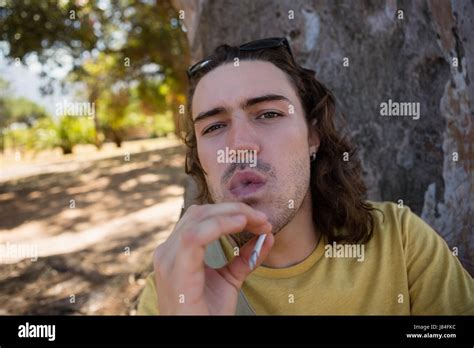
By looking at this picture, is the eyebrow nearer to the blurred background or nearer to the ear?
the ear

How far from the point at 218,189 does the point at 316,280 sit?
414 millimetres

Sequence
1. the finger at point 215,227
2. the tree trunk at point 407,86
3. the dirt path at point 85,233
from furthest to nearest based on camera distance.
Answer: the dirt path at point 85,233, the tree trunk at point 407,86, the finger at point 215,227

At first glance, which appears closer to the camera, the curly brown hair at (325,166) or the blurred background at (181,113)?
the curly brown hair at (325,166)

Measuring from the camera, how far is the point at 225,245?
147 centimetres

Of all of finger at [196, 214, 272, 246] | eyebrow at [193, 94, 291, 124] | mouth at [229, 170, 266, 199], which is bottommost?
finger at [196, 214, 272, 246]

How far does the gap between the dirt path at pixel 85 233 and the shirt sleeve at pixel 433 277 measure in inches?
91.1

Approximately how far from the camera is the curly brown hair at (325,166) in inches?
59.8

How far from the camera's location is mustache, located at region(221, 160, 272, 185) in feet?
4.27

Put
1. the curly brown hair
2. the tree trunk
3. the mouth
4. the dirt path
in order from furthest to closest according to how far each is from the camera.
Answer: the dirt path
the tree trunk
the curly brown hair
the mouth

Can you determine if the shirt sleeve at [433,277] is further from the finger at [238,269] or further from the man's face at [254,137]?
the finger at [238,269]

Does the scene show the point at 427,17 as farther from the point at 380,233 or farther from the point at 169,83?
the point at 169,83

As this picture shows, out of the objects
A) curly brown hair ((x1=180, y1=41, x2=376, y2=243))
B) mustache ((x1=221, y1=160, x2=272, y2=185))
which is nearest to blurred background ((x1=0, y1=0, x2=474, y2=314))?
curly brown hair ((x1=180, y1=41, x2=376, y2=243))

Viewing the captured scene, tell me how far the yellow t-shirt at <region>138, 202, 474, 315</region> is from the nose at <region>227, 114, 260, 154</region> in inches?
15.5

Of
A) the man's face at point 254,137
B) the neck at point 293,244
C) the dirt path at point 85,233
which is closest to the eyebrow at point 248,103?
the man's face at point 254,137
